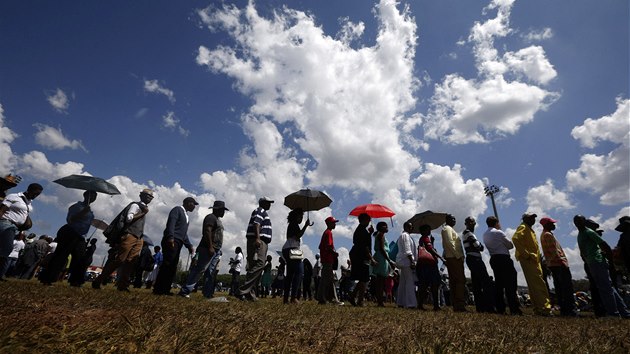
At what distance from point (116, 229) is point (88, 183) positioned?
2972 millimetres

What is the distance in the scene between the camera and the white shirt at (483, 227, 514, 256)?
7.28 metres

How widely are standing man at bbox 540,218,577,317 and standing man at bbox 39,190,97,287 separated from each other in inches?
377

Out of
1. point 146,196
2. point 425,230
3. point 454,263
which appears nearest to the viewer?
point 146,196

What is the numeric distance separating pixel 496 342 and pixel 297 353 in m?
1.67

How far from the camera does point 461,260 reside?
7555mm

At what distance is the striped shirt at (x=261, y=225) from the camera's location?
22.3 feet

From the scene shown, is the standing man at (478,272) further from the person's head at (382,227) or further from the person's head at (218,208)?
the person's head at (218,208)

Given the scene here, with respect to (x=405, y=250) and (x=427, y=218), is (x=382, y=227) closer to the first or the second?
(x=405, y=250)

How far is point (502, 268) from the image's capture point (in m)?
7.27

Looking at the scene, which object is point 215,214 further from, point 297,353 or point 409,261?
point 297,353

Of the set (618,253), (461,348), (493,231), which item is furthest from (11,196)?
(618,253)

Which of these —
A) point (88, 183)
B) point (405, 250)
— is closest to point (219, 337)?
point (405, 250)

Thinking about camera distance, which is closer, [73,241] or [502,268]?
[73,241]

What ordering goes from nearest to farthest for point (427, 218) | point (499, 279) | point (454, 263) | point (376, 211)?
point (499, 279)
point (454, 263)
point (376, 211)
point (427, 218)
